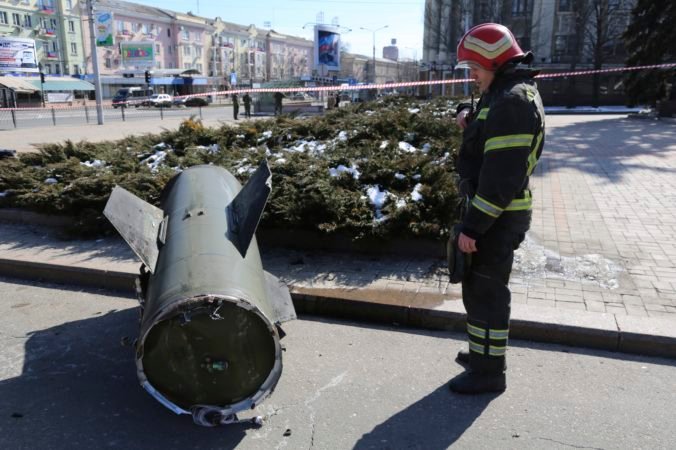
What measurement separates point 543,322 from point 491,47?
216 centimetres

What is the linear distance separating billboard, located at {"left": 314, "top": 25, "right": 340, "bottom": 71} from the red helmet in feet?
177

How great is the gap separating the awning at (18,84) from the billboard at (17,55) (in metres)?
1.72

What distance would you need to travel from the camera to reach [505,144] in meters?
2.80

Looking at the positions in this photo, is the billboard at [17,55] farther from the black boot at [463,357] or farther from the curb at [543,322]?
the black boot at [463,357]

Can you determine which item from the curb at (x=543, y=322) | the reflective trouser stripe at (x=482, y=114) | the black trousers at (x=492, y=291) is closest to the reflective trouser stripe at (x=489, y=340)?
the black trousers at (x=492, y=291)

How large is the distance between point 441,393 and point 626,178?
7173mm

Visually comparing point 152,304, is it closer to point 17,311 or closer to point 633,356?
point 17,311

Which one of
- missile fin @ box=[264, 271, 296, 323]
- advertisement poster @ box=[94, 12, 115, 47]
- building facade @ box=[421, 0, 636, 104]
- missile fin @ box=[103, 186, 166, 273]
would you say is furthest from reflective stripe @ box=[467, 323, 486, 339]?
building facade @ box=[421, 0, 636, 104]

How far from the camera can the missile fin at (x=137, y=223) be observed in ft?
10.4

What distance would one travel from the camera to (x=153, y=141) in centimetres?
906

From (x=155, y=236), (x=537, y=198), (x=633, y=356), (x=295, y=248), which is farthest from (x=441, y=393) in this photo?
(x=537, y=198)

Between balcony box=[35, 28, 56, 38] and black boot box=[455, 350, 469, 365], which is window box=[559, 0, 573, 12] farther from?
balcony box=[35, 28, 56, 38]

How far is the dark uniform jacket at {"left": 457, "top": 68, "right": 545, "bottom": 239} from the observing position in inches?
110

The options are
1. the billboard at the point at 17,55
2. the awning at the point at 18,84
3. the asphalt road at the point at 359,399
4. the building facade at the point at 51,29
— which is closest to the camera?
the asphalt road at the point at 359,399
